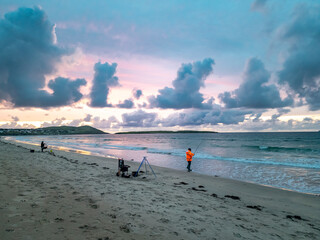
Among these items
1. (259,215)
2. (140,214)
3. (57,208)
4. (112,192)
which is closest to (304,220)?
(259,215)

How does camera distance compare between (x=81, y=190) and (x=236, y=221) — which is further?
(x=81, y=190)

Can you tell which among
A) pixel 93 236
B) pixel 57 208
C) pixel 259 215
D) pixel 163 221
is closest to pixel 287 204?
pixel 259 215

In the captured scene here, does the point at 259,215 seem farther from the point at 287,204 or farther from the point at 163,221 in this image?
the point at 163,221

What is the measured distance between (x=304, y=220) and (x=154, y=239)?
6.54 meters

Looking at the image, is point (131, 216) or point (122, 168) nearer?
point (131, 216)

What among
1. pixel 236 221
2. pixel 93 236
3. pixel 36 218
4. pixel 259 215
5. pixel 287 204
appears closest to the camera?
pixel 93 236

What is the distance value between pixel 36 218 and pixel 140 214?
9.03 feet

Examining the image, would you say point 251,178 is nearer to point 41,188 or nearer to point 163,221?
point 163,221

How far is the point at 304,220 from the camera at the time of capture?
726 centimetres

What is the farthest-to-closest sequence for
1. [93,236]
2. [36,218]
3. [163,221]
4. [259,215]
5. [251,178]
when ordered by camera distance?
[251,178] → [259,215] → [163,221] → [36,218] → [93,236]

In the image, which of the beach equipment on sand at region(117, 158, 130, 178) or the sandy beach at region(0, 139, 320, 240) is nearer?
the sandy beach at region(0, 139, 320, 240)

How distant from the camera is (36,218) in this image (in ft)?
15.4

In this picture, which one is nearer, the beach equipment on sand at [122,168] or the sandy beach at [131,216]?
the sandy beach at [131,216]

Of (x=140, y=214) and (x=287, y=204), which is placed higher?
(x=140, y=214)
